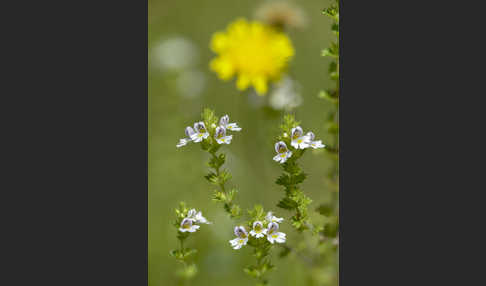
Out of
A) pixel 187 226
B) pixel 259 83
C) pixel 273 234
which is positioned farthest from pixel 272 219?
pixel 259 83

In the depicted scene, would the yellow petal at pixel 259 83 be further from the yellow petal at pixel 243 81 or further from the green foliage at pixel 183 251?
the green foliage at pixel 183 251

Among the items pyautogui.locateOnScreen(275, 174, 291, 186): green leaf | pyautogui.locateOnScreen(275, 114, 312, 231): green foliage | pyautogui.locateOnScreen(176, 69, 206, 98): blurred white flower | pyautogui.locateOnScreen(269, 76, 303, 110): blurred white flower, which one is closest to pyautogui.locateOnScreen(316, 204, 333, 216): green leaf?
pyautogui.locateOnScreen(275, 114, 312, 231): green foliage

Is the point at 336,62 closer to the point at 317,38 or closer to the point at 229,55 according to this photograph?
the point at 317,38

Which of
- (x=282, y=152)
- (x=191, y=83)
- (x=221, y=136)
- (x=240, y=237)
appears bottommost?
(x=240, y=237)

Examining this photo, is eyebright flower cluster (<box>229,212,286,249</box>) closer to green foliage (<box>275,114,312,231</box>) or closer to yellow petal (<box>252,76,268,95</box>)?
green foliage (<box>275,114,312,231</box>)

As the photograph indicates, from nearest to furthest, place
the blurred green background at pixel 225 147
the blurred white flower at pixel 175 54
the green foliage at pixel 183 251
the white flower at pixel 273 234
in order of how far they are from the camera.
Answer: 1. the white flower at pixel 273 234
2. the green foliage at pixel 183 251
3. the blurred green background at pixel 225 147
4. the blurred white flower at pixel 175 54

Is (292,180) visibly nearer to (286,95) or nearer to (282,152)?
(282,152)

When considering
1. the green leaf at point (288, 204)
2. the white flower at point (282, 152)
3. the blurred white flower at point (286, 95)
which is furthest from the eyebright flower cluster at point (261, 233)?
the blurred white flower at point (286, 95)
